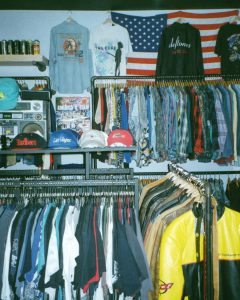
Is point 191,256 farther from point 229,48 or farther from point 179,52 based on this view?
point 229,48

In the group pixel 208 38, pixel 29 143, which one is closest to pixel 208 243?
pixel 29 143

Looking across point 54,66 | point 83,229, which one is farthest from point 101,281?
point 54,66

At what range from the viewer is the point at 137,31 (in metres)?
3.85

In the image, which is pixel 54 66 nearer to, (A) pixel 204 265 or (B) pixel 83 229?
(B) pixel 83 229

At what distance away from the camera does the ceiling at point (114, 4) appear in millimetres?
3627

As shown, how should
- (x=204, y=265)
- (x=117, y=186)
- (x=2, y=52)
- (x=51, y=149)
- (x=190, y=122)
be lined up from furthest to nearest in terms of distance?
1. (x=2, y=52)
2. (x=190, y=122)
3. (x=51, y=149)
4. (x=117, y=186)
5. (x=204, y=265)

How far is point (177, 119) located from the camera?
10.6 feet

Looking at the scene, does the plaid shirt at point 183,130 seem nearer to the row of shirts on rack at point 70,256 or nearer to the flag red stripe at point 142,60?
the flag red stripe at point 142,60

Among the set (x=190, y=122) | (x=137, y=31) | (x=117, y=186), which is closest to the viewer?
(x=117, y=186)

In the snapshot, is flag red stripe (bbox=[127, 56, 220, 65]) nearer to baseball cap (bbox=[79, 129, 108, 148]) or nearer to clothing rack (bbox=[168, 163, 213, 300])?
baseball cap (bbox=[79, 129, 108, 148])

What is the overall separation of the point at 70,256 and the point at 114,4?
3.33 m

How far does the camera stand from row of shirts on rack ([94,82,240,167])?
3.16 metres

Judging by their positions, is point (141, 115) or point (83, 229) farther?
point (141, 115)

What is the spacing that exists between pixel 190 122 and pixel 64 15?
2.48m
